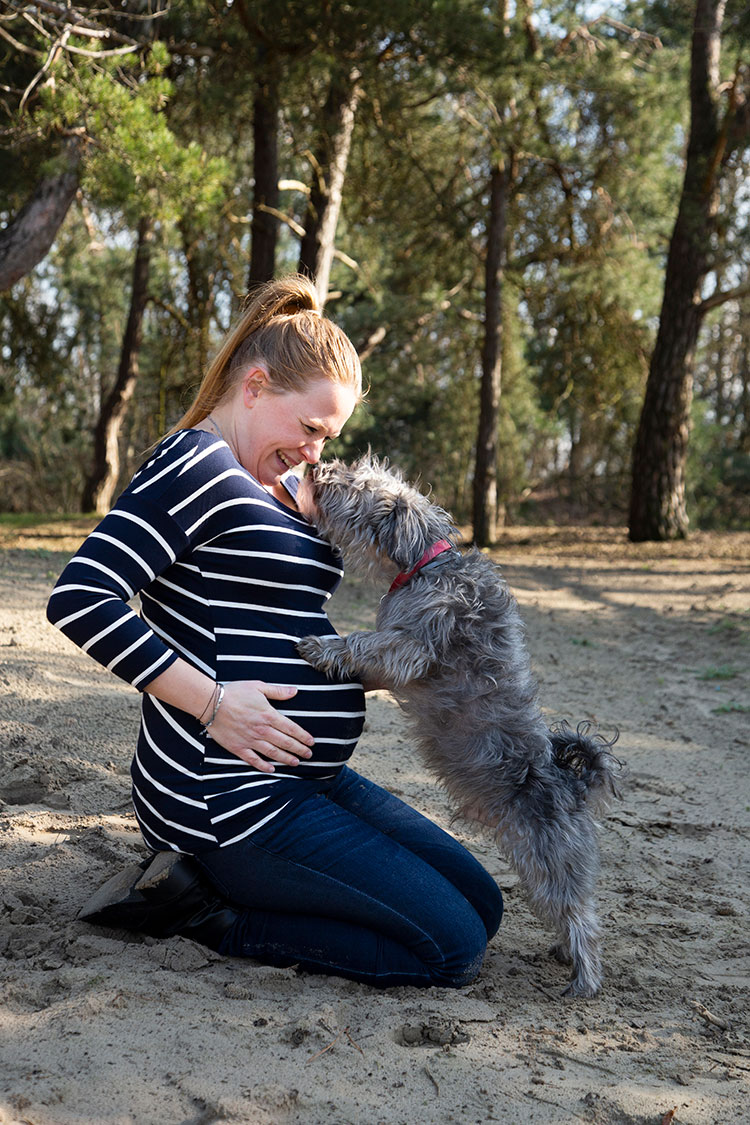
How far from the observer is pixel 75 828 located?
374 centimetres

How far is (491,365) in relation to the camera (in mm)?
14570

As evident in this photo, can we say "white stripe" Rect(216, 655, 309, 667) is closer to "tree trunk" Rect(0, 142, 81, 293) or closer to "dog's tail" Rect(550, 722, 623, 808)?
"dog's tail" Rect(550, 722, 623, 808)

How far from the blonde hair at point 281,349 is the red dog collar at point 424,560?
57 centimetres

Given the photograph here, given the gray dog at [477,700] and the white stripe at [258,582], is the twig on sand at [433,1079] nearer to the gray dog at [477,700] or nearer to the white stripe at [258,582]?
the gray dog at [477,700]

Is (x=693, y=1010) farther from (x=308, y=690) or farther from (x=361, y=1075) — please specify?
(x=308, y=690)

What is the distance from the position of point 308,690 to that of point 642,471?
11.8 m

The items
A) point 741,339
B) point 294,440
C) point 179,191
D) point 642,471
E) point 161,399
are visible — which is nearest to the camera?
point 294,440

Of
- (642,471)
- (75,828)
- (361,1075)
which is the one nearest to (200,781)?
(361,1075)

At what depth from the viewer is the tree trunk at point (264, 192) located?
12.0 m

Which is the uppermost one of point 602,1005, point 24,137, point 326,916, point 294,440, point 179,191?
point 24,137

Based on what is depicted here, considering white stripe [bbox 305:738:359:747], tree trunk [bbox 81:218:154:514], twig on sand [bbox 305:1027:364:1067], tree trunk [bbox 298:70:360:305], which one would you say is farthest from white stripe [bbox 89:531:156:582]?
tree trunk [bbox 81:218:154:514]

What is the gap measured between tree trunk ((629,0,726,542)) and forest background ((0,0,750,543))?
1.3 inches

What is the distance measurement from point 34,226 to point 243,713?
911 cm

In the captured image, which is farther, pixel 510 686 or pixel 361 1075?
pixel 510 686
